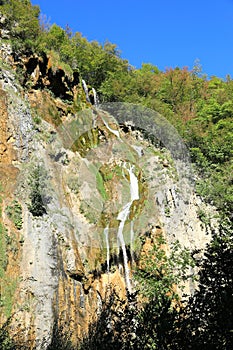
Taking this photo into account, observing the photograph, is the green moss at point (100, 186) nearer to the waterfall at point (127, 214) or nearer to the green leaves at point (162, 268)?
the waterfall at point (127, 214)

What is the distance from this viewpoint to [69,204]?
16.0m

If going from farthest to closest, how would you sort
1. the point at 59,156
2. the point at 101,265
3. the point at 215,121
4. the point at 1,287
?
the point at 215,121, the point at 59,156, the point at 101,265, the point at 1,287

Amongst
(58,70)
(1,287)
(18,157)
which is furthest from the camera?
(58,70)

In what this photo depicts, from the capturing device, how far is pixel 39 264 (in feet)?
40.7

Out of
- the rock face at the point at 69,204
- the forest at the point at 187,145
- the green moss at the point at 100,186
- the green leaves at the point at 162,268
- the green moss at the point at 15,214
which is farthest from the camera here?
the green moss at the point at 100,186

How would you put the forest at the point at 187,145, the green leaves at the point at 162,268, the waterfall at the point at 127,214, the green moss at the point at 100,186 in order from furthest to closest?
1. the green moss at the point at 100,186
2. the waterfall at the point at 127,214
3. the green leaves at the point at 162,268
4. the forest at the point at 187,145

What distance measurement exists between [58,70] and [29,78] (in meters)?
2.38

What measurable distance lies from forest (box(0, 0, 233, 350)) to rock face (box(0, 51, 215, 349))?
1.08 metres

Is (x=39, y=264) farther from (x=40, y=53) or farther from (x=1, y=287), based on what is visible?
(x=40, y=53)

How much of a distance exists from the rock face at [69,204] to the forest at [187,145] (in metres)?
1.08

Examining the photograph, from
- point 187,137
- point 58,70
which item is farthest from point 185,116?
point 58,70

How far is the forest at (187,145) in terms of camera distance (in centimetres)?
418

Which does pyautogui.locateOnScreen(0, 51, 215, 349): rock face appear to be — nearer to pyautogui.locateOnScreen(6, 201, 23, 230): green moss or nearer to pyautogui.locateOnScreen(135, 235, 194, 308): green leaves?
pyautogui.locateOnScreen(6, 201, 23, 230): green moss

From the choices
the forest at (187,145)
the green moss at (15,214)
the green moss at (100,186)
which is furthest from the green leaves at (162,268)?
the green moss at (15,214)
